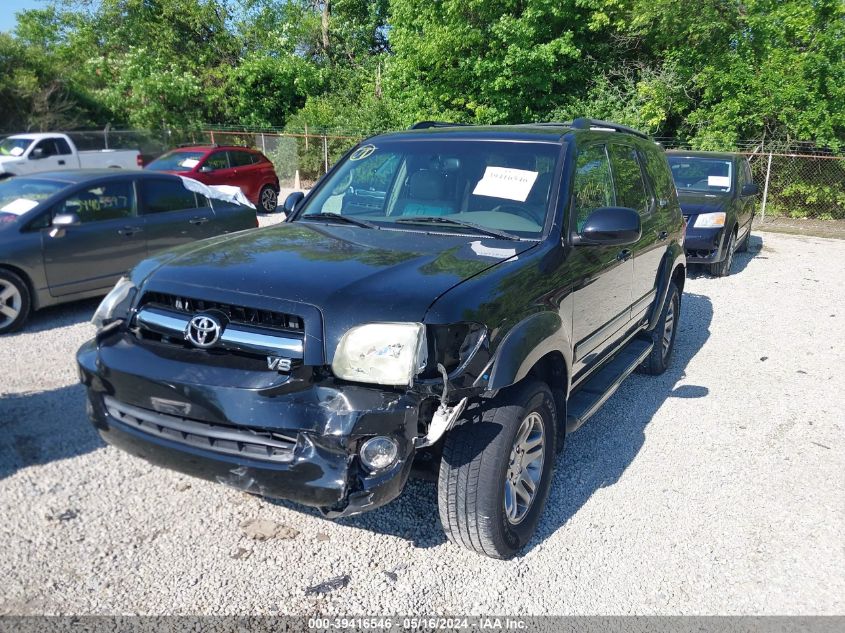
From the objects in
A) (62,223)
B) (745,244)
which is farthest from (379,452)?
(745,244)

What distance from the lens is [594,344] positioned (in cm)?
407

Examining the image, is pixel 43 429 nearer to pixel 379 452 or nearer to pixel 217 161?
pixel 379 452

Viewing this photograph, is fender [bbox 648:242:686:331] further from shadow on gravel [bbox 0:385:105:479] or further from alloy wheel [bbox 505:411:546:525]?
shadow on gravel [bbox 0:385:105:479]

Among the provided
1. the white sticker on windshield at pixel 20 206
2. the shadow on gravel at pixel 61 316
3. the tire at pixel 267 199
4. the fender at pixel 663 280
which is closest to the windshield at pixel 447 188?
Result: the fender at pixel 663 280

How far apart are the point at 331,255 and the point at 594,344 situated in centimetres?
176

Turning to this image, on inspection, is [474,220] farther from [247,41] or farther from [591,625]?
[247,41]

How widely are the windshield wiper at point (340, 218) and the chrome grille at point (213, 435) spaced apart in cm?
156

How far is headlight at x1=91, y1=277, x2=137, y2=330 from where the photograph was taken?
3.19 m

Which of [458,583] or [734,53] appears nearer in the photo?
[458,583]

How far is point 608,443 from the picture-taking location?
15.0ft

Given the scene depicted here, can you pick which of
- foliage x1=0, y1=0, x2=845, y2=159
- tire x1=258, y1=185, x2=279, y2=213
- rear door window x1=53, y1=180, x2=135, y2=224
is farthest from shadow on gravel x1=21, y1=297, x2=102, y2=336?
foliage x1=0, y1=0, x2=845, y2=159

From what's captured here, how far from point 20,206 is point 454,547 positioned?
235 inches

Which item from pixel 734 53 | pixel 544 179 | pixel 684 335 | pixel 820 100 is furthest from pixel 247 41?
pixel 544 179

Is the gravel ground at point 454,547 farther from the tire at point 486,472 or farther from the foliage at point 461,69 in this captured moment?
the foliage at point 461,69
